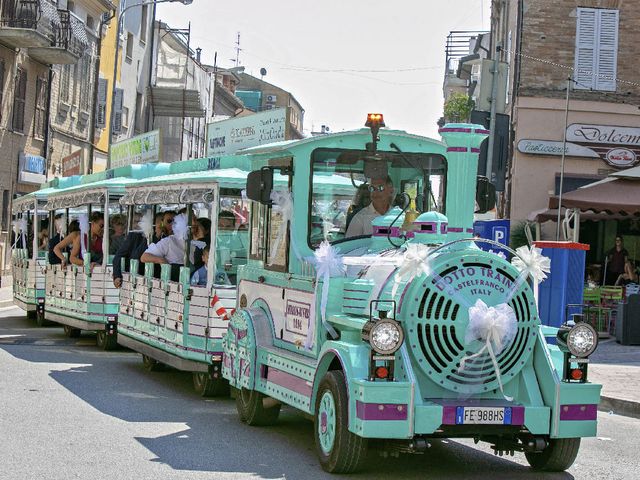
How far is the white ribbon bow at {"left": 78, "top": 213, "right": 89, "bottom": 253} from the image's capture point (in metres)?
19.7

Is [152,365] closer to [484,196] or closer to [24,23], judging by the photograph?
[484,196]

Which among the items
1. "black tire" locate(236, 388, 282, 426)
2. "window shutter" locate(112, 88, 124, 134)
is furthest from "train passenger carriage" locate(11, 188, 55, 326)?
"window shutter" locate(112, 88, 124, 134)

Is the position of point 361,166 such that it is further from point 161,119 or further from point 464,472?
point 161,119

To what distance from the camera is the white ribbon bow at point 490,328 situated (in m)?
8.37

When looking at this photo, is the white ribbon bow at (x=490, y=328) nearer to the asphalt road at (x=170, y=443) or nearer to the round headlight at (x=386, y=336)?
the round headlight at (x=386, y=336)

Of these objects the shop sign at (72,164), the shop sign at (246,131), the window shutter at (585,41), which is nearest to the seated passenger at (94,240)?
the shop sign at (246,131)

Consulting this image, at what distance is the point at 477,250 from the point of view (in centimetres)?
860

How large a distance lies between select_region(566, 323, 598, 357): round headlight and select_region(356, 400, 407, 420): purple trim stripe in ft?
4.41

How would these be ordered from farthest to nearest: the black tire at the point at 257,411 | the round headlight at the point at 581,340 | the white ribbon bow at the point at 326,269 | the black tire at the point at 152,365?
the black tire at the point at 152,365 < the black tire at the point at 257,411 < the white ribbon bow at the point at 326,269 < the round headlight at the point at 581,340

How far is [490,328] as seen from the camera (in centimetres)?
838

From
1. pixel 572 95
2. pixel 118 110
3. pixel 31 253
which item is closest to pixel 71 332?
pixel 31 253

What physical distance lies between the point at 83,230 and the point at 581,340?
496 inches

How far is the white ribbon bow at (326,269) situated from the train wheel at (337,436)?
2.01ft

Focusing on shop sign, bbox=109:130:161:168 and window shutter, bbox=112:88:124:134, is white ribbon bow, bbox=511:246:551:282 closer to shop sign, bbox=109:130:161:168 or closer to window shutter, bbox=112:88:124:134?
shop sign, bbox=109:130:161:168
